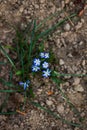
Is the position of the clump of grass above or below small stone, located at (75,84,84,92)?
above

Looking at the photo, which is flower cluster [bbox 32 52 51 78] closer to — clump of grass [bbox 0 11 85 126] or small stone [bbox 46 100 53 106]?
clump of grass [bbox 0 11 85 126]

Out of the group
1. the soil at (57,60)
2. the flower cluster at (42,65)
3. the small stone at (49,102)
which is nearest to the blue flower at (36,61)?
the flower cluster at (42,65)

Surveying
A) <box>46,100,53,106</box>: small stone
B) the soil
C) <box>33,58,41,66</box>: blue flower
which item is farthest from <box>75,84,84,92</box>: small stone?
<box>33,58,41,66</box>: blue flower

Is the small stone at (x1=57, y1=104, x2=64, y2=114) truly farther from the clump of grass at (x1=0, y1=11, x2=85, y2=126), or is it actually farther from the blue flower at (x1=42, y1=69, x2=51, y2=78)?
the blue flower at (x1=42, y1=69, x2=51, y2=78)

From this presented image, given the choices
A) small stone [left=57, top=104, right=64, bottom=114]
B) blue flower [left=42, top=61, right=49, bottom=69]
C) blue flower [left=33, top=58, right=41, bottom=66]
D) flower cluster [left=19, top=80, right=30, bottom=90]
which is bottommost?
small stone [left=57, top=104, right=64, bottom=114]

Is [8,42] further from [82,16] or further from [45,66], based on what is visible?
[82,16]

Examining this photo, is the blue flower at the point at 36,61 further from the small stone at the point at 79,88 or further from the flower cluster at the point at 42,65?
the small stone at the point at 79,88

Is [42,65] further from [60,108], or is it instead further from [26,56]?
[60,108]
